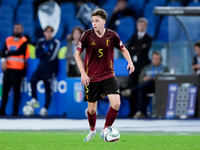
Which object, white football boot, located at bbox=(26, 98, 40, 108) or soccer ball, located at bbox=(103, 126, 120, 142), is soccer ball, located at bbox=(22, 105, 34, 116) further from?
soccer ball, located at bbox=(103, 126, 120, 142)

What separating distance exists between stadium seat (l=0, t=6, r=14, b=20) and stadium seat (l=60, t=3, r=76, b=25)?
64.1 inches

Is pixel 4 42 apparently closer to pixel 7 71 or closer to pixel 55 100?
pixel 7 71

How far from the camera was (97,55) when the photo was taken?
740 cm

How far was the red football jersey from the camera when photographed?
7391 millimetres

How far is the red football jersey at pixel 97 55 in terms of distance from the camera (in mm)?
7391

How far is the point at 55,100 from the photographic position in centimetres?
1499

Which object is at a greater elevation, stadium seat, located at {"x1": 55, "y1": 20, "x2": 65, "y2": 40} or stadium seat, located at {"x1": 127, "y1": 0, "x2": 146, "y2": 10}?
stadium seat, located at {"x1": 127, "y1": 0, "x2": 146, "y2": 10}

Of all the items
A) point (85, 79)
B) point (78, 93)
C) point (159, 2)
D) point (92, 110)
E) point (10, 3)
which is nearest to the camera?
point (85, 79)

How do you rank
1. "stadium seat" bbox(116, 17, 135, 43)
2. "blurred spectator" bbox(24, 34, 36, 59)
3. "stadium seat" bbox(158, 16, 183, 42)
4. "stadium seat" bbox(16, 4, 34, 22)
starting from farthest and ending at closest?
1. "stadium seat" bbox(16, 4, 34, 22)
2. "stadium seat" bbox(116, 17, 135, 43)
3. "blurred spectator" bbox(24, 34, 36, 59)
4. "stadium seat" bbox(158, 16, 183, 42)

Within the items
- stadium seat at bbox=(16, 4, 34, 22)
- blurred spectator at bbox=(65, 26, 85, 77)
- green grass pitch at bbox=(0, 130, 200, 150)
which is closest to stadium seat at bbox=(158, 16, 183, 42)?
blurred spectator at bbox=(65, 26, 85, 77)

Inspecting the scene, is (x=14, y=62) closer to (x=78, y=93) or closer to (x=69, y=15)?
(x=78, y=93)

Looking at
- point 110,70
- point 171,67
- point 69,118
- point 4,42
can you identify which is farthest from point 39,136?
point 4,42

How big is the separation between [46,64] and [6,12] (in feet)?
8.65

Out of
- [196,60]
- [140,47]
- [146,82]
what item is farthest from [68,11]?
[196,60]
